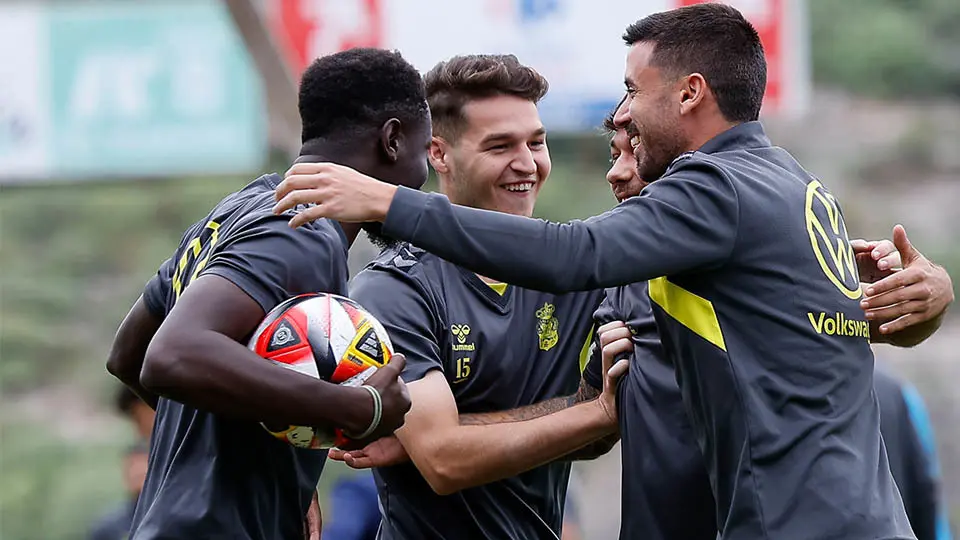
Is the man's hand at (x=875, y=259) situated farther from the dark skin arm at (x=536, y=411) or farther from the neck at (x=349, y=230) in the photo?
the neck at (x=349, y=230)

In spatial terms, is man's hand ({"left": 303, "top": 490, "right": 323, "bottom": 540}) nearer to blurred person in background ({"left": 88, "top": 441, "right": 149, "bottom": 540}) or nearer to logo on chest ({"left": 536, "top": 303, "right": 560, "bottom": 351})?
logo on chest ({"left": 536, "top": 303, "right": 560, "bottom": 351})

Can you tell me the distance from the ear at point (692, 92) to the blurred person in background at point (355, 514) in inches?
116

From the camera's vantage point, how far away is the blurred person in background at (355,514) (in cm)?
679

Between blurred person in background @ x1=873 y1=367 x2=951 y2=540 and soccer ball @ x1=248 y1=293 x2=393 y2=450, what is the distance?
2.70m

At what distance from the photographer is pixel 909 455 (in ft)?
20.4

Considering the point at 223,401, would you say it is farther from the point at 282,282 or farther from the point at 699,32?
the point at 699,32

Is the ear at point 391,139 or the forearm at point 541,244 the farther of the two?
the ear at point 391,139

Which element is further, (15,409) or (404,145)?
(15,409)

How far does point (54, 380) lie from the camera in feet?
61.8

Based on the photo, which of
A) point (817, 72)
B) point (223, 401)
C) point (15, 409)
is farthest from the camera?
point (817, 72)

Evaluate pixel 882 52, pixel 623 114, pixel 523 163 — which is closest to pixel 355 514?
pixel 523 163

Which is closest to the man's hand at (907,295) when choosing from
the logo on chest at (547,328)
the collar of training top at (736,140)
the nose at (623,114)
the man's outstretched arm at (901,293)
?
the man's outstretched arm at (901,293)

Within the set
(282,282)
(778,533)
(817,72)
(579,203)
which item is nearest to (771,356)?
(778,533)

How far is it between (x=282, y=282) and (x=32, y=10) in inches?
477
